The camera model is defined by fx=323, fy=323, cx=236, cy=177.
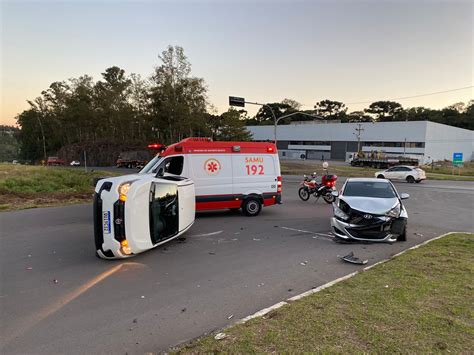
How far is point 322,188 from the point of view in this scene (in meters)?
15.5

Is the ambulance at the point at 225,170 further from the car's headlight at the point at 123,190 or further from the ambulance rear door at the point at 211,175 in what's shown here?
the car's headlight at the point at 123,190

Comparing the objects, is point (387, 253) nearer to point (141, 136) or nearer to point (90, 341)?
point (90, 341)

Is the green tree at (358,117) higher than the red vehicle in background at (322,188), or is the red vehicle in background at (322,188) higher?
the green tree at (358,117)

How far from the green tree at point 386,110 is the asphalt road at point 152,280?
4969 inches

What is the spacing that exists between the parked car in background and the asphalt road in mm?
319

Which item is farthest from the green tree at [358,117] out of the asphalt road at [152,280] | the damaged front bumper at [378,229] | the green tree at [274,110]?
the damaged front bumper at [378,229]

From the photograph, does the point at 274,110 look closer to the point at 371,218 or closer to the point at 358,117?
the point at 358,117

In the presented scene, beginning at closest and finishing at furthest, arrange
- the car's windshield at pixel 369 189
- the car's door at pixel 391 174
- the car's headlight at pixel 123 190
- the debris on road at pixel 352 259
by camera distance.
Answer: the car's headlight at pixel 123 190, the debris on road at pixel 352 259, the car's windshield at pixel 369 189, the car's door at pixel 391 174

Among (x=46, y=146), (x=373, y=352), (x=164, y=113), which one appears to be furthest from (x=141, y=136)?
(x=373, y=352)

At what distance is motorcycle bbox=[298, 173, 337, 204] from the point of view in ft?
50.3

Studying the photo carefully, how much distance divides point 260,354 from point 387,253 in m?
5.06

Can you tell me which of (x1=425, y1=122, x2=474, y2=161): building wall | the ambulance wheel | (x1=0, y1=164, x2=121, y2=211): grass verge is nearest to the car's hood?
the ambulance wheel

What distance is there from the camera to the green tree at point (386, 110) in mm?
122375

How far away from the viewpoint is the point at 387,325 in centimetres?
355
